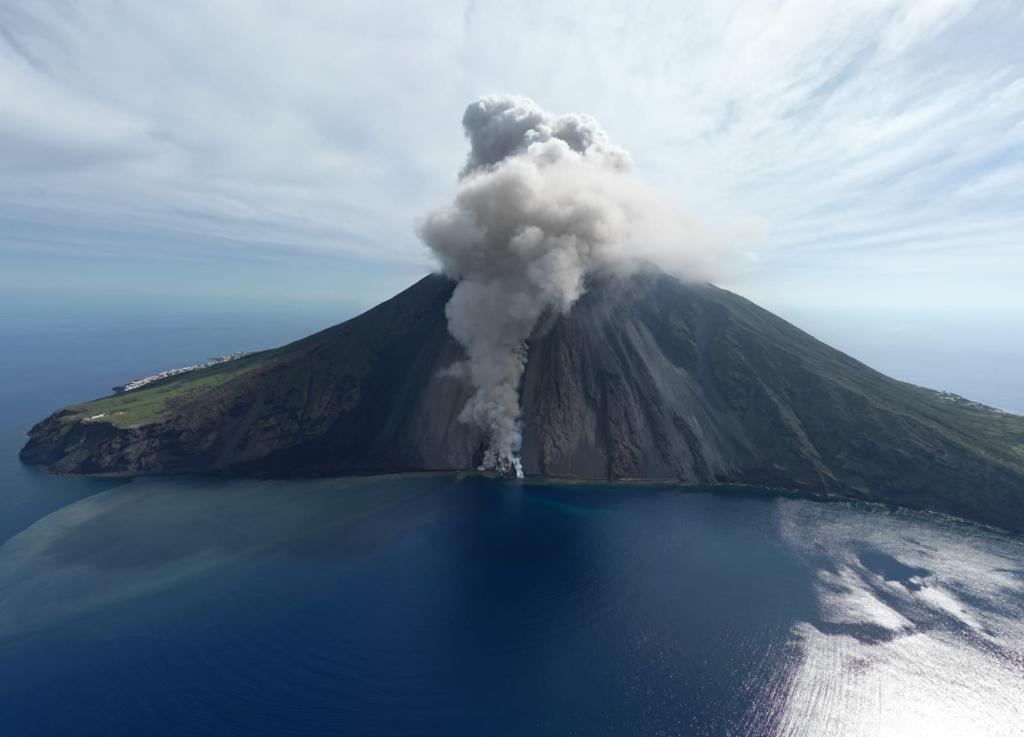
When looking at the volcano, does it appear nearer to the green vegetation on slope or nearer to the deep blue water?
the green vegetation on slope

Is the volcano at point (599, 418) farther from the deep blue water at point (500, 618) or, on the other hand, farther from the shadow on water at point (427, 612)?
the shadow on water at point (427, 612)

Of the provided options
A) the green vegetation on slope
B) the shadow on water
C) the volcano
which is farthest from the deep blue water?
the green vegetation on slope

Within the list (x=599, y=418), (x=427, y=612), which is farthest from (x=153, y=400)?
(x=599, y=418)

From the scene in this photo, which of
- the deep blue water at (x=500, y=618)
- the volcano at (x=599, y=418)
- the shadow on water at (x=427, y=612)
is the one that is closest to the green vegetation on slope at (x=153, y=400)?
the volcano at (x=599, y=418)

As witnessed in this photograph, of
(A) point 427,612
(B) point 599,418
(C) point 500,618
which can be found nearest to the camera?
(C) point 500,618

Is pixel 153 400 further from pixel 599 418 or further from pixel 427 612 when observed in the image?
pixel 599 418
